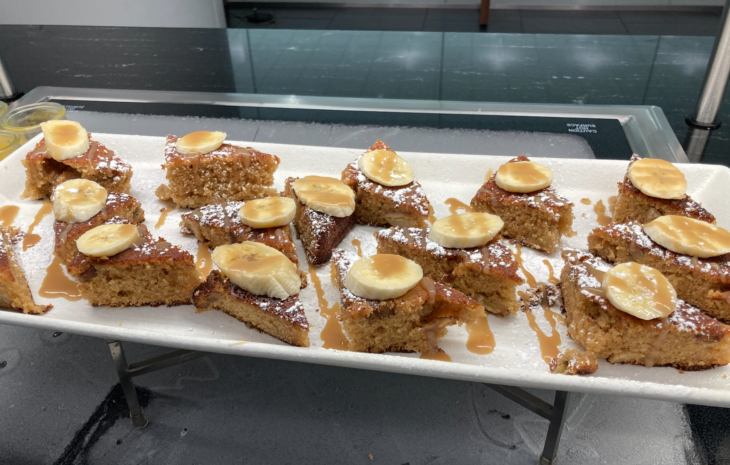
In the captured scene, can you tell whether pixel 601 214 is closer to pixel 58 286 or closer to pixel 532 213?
pixel 532 213

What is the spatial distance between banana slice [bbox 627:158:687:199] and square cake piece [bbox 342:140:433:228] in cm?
118

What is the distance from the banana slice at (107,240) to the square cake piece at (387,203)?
1.24 metres

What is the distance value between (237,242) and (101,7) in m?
4.57

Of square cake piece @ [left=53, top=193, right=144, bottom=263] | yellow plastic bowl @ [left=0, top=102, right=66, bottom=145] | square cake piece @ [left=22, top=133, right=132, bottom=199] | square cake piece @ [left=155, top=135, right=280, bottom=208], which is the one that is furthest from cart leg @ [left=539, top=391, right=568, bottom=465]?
yellow plastic bowl @ [left=0, top=102, right=66, bottom=145]

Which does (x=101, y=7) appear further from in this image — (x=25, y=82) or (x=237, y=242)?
(x=237, y=242)

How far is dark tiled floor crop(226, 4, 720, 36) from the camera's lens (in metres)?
4.80

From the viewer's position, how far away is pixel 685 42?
4449 millimetres

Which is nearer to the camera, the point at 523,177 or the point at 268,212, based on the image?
the point at 268,212

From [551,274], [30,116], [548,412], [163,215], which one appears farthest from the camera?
[30,116]

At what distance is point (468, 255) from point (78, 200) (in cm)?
214

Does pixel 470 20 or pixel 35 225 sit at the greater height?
pixel 470 20

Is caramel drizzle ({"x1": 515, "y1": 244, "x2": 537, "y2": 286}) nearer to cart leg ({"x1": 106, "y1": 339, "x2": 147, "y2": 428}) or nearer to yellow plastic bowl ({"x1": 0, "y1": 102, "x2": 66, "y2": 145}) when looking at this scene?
cart leg ({"x1": 106, "y1": 339, "x2": 147, "y2": 428})

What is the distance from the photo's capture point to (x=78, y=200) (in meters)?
2.74

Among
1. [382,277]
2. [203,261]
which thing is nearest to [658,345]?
[382,277]
